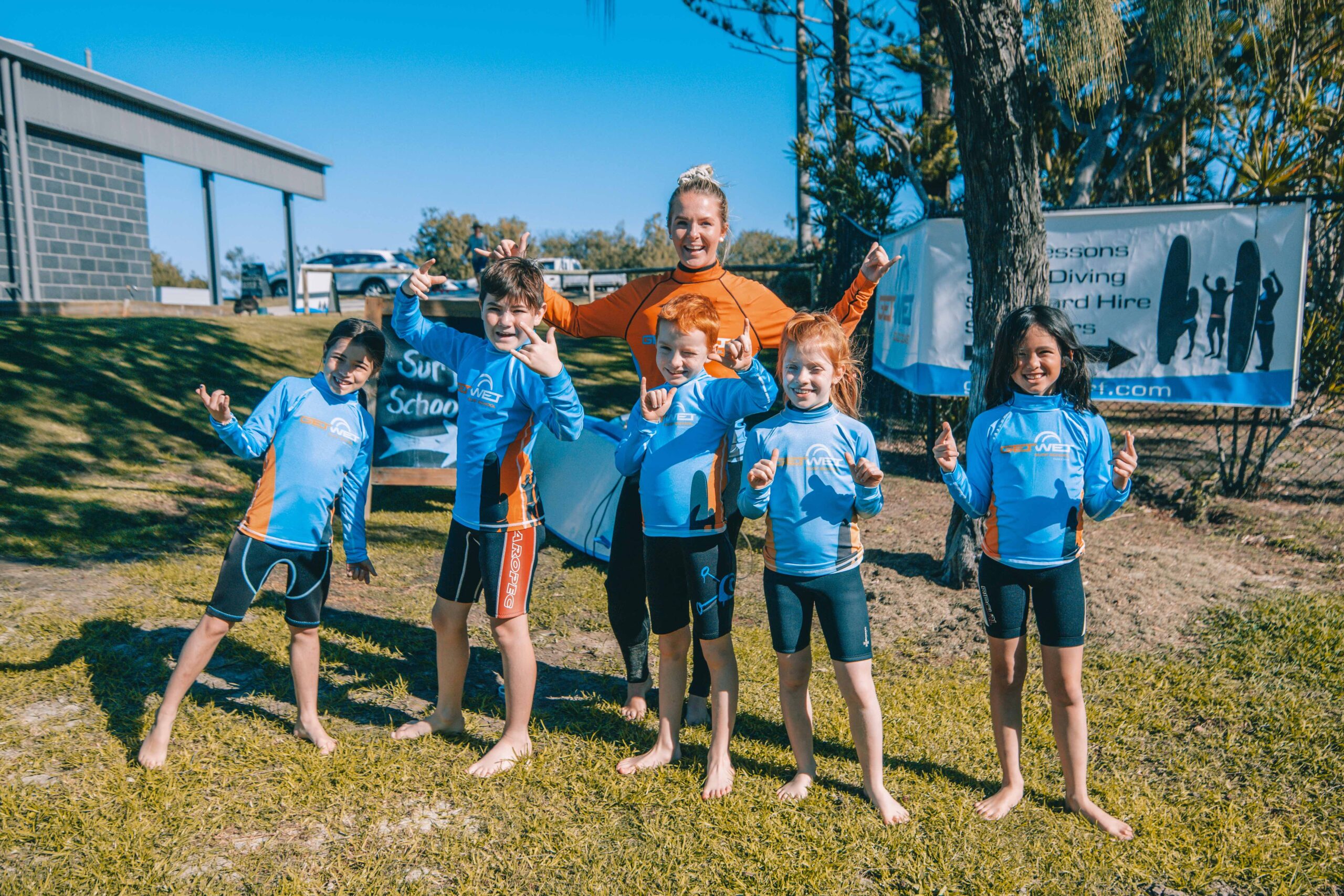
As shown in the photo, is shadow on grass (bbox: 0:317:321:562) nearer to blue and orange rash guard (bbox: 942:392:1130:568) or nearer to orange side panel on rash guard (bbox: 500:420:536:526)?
orange side panel on rash guard (bbox: 500:420:536:526)

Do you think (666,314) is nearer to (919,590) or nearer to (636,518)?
(636,518)

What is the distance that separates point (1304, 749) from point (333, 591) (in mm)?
4697

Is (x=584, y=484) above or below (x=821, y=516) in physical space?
below

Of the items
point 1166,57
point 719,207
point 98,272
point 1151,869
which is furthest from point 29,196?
point 1151,869

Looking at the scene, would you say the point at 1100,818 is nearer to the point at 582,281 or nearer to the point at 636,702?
the point at 636,702

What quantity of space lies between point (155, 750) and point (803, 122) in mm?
11414

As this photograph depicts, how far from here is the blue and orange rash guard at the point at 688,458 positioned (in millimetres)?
3012

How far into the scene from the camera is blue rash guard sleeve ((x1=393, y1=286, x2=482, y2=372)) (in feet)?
10.9

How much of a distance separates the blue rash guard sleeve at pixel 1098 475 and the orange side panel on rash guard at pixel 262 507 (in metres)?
2.87

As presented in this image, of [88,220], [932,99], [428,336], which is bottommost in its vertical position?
[428,336]

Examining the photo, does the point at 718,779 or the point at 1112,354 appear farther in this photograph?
the point at 1112,354

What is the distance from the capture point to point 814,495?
282 cm

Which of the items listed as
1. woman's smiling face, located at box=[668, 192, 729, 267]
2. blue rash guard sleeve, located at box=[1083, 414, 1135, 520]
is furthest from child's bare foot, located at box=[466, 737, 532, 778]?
blue rash guard sleeve, located at box=[1083, 414, 1135, 520]

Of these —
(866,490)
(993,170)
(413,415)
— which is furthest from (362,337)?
(993,170)
